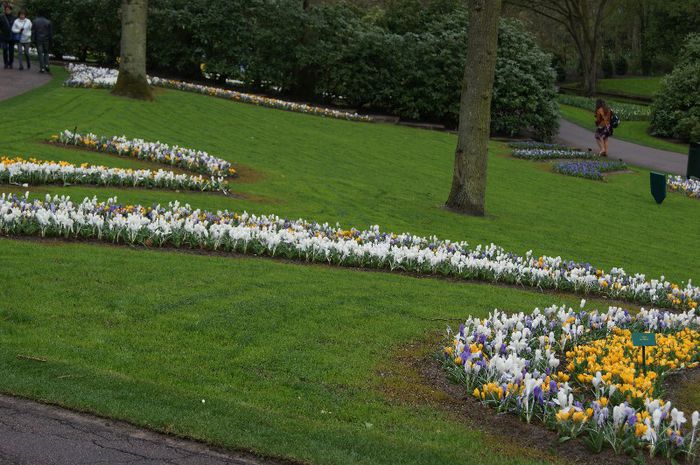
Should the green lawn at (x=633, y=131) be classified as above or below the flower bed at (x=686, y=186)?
above

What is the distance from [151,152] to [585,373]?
1031 centimetres

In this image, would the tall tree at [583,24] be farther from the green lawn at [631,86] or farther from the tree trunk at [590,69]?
the green lawn at [631,86]

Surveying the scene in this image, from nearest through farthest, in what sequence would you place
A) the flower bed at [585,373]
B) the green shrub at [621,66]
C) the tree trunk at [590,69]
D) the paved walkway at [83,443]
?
the paved walkway at [83,443], the flower bed at [585,373], the tree trunk at [590,69], the green shrub at [621,66]

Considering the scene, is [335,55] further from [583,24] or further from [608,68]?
[608,68]

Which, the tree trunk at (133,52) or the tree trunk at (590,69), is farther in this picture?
the tree trunk at (590,69)

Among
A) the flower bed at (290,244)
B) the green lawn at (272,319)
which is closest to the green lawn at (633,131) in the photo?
the green lawn at (272,319)

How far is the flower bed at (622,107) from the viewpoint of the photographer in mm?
42281

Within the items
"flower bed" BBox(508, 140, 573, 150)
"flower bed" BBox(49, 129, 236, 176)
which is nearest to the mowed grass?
"flower bed" BBox(49, 129, 236, 176)

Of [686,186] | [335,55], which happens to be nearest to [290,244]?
[686,186]

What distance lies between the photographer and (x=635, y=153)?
30453mm

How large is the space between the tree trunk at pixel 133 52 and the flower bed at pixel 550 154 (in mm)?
10606

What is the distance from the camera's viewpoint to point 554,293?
1002 centimetres

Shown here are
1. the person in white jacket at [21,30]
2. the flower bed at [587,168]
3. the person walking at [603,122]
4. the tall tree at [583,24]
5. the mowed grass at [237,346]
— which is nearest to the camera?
the mowed grass at [237,346]

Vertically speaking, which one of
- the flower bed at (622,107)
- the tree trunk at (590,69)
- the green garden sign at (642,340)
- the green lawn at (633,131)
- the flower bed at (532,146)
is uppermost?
the tree trunk at (590,69)
